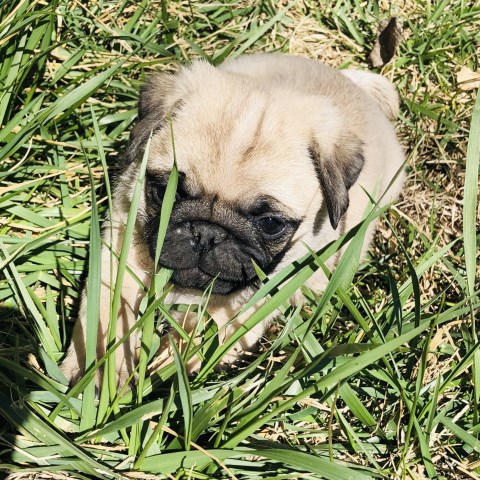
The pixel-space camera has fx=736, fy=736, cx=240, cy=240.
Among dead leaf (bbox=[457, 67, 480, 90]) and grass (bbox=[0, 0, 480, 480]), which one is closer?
grass (bbox=[0, 0, 480, 480])

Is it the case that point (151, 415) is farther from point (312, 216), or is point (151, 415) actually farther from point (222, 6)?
point (222, 6)

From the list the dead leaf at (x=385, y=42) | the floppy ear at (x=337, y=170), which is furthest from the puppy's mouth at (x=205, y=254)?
the dead leaf at (x=385, y=42)

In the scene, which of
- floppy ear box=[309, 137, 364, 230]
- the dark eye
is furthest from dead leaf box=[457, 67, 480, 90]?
the dark eye

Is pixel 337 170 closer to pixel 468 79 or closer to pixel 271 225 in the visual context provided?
pixel 271 225

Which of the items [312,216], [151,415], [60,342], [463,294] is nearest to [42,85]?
[60,342]

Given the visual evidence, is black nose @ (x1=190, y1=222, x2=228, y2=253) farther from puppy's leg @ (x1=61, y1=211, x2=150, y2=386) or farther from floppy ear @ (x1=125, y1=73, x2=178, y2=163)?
floppy ear @ (x1=125, y1=73, x2=178, y2=163)

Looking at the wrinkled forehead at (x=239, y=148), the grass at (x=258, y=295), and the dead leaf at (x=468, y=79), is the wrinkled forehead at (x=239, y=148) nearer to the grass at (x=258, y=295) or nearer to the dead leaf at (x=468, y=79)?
Result: the grass at (x=258, y=295)
